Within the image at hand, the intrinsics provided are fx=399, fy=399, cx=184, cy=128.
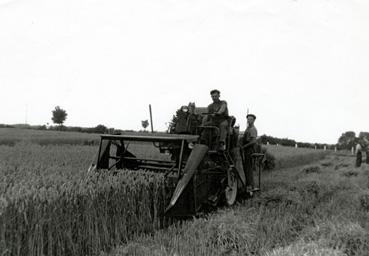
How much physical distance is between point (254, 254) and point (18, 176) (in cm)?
341

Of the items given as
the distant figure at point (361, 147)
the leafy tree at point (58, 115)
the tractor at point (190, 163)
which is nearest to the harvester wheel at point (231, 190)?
the tractor at point (190, 163)

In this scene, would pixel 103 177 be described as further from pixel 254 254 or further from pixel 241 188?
pixel 241 188

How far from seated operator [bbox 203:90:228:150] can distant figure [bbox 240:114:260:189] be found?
1361mm

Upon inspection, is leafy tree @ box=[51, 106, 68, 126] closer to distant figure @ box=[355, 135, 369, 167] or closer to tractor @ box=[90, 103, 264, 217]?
distant figure @ box=[355, 135, 369, 167]

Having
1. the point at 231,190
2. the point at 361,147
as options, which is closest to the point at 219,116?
the point at 231,190

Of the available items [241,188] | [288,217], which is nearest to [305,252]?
[288,217]

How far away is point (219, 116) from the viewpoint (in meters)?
8.89

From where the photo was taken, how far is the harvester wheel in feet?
29.0

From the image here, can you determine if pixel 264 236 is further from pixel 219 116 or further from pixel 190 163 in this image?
pixel 219 116

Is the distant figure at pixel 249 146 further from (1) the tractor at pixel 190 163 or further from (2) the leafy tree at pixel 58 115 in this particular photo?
(2) the leafy tree at pixel 58 115

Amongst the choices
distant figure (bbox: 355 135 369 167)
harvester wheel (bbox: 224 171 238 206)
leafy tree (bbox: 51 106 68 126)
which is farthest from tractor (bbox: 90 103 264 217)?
leafy tree (bbox: 51 106 68 126)

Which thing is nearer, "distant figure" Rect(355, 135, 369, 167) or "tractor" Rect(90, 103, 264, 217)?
"tractor" Rect(90, 103, 264, 217)

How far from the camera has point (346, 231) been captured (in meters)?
5.62

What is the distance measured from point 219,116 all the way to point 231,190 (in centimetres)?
175
